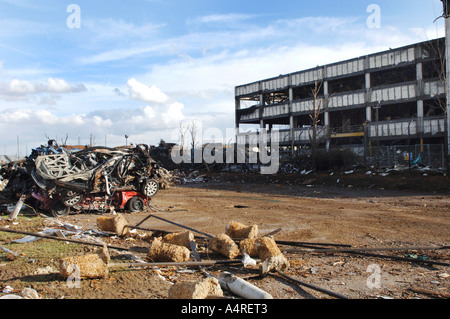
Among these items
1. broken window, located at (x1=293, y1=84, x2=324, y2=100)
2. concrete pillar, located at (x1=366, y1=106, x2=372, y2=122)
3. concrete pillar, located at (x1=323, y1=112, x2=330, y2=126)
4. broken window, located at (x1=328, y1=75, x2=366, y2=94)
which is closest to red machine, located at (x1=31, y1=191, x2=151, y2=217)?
concrete pillar, located at (x1=366, y1=106, x2=372, y2=122)

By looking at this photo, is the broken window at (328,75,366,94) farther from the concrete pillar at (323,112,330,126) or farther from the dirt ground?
the dirt ground

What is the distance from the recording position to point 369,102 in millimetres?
38000

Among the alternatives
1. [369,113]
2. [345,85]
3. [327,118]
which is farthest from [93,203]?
[345,85]

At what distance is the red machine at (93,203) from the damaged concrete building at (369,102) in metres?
20.5

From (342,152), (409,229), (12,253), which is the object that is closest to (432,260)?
(409,229)

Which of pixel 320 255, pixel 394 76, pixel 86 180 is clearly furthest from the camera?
pixel 394 76

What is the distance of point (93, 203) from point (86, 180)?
100cm

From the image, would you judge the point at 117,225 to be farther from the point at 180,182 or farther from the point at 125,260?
the point at 180,182

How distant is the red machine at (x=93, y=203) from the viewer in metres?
11.8

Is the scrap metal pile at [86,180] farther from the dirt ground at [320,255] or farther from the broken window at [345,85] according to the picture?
the broken window at [345,85]

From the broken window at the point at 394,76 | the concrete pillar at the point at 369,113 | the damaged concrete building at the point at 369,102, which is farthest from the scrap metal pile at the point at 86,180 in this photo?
the broken window at the point at 394,76

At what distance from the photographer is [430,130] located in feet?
109

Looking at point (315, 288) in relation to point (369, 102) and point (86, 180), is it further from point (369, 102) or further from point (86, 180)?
point (369, 102)

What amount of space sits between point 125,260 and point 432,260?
555cm
